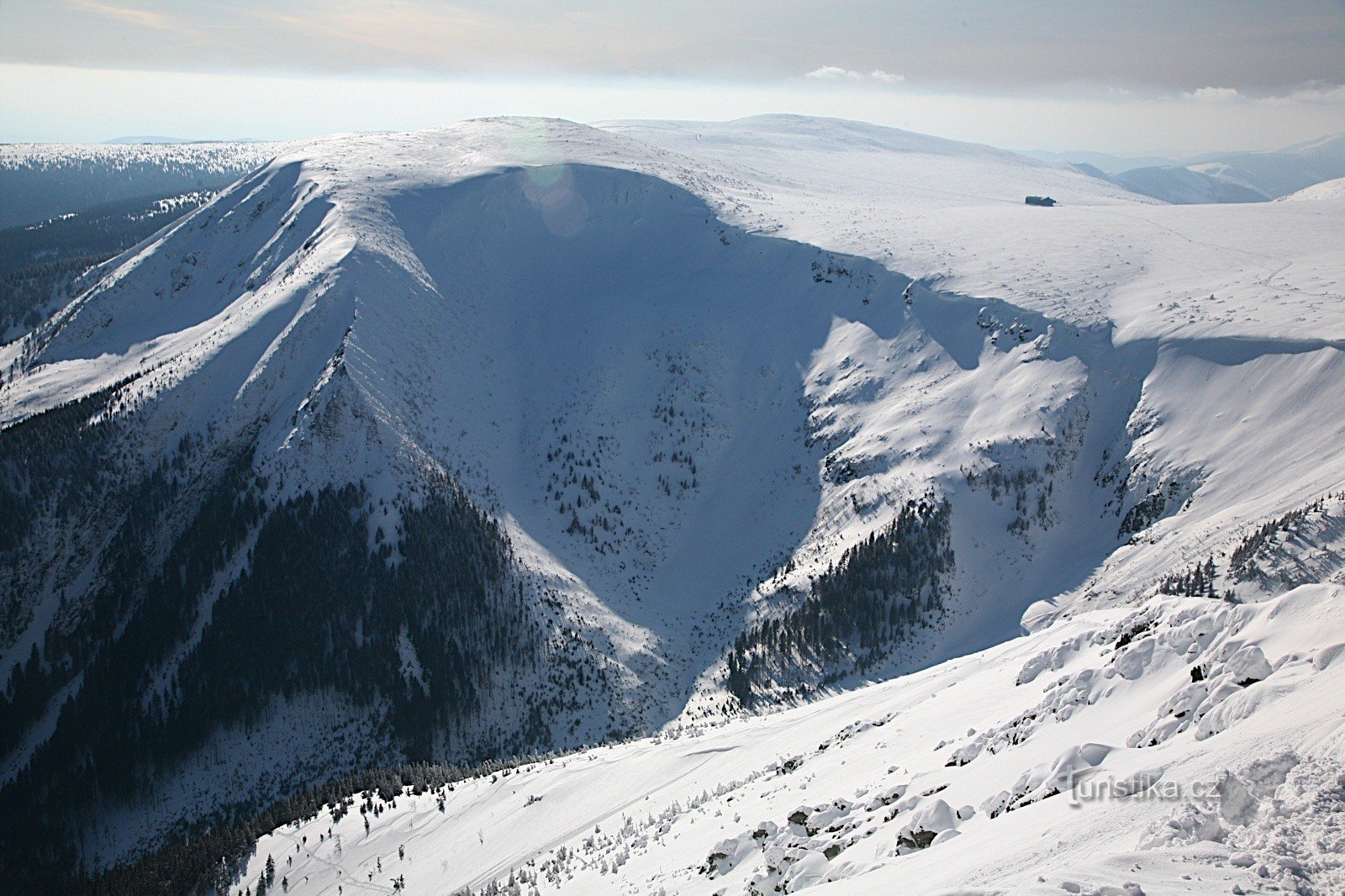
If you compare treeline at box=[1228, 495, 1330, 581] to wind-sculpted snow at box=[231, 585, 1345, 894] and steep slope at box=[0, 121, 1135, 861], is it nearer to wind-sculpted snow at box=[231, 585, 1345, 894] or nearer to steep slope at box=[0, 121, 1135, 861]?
steep slope at box=[0, 121, 1135, 861]

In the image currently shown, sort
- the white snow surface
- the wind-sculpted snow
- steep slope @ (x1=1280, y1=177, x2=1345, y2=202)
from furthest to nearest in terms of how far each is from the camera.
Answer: steep slope @ (x1=1280, y1=177, x2=1345, y2=202) → the white snow surface → the wind-sculpted snow

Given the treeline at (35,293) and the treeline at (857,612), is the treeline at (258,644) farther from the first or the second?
the treeline at (35,293)

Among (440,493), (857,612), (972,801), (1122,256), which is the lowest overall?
(857,612)

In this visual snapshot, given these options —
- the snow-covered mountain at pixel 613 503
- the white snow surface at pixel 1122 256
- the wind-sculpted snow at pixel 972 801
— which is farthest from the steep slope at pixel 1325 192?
the wind-sculpted snow at pixel 972 801

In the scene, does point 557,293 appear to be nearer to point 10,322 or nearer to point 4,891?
point 4,891

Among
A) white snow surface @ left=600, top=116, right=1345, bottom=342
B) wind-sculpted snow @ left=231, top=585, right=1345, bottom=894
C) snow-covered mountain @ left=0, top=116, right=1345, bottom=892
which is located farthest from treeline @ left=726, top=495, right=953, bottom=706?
white snow surface @ left=600, top=116, right=1345, bottom=342

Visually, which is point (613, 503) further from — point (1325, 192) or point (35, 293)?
point (1325, 192)

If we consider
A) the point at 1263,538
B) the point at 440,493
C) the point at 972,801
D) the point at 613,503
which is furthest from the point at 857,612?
the point at 972,801
